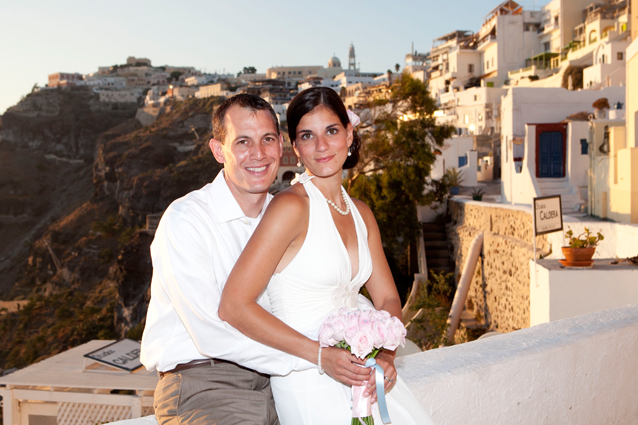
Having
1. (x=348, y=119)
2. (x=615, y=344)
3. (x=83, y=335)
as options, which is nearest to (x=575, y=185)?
(x=615, y=344)

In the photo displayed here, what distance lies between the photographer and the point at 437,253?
1485cm

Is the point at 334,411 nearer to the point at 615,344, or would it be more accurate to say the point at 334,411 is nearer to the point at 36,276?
the point at 615,344

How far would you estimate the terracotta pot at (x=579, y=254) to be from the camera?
560 centimetres

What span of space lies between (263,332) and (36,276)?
208 feet

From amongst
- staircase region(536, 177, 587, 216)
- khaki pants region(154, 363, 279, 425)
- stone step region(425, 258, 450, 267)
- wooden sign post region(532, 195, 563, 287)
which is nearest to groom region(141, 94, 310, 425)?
khaki pants region(154, 363, 279, 425)

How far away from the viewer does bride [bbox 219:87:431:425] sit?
1.54 m

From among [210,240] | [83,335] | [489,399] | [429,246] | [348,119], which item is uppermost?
[348,119]

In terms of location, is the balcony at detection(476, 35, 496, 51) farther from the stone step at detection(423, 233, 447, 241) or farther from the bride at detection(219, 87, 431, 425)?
the bride at detection(219, 87, 431, 425)

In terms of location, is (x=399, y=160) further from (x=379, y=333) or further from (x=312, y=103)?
(x=379, y=333)

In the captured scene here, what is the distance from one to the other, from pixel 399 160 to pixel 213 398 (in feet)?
45.1

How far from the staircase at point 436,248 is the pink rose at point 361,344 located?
1311cm

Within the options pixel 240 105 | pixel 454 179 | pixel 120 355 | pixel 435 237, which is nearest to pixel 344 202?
pixel 240 105

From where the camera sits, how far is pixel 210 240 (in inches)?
66.8

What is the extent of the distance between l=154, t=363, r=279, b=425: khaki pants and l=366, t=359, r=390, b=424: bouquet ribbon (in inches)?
15.1
